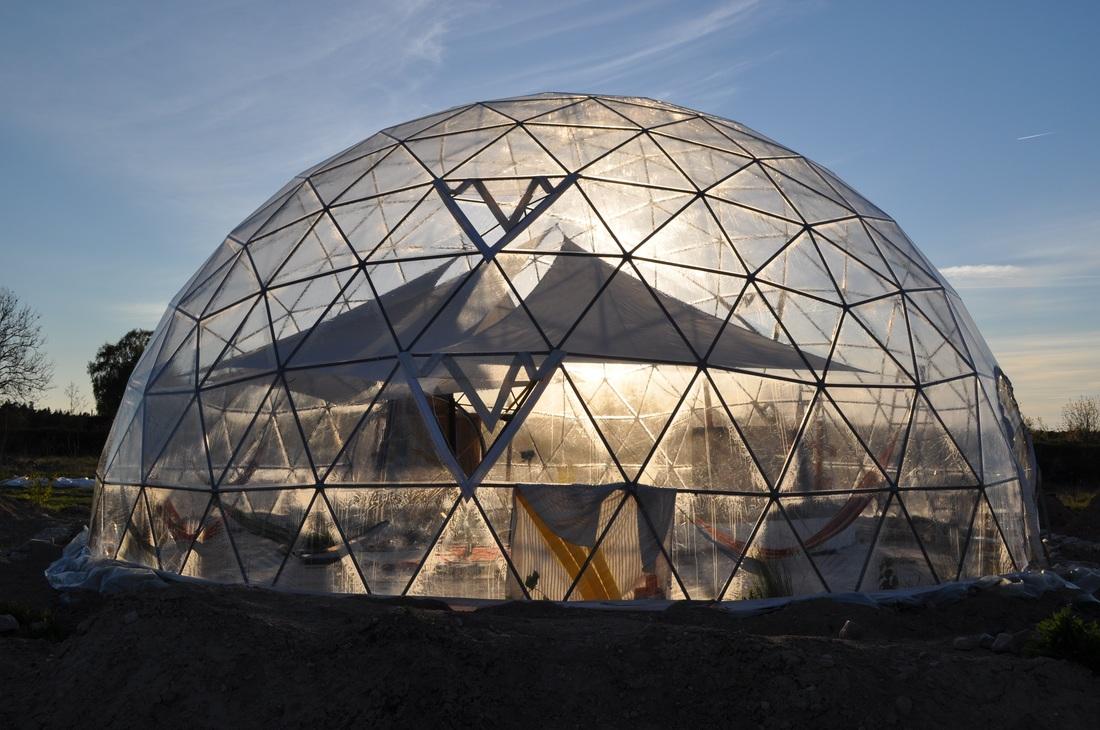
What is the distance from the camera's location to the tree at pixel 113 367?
2077 inches

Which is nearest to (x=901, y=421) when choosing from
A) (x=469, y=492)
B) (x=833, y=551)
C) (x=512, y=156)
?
(x=833, y=551)

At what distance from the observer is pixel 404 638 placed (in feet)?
23.7

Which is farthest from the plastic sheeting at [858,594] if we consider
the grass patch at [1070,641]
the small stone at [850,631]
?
the grass patch at [1070,641]

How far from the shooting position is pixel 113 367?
54281 millimetres

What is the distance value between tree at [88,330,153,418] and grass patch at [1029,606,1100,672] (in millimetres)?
52142

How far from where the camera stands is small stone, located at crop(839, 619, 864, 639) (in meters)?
8.89

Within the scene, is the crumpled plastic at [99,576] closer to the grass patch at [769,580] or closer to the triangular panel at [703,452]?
the triangular panel at [703,452]

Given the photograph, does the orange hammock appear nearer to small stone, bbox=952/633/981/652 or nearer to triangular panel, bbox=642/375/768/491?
triangular panel, bbox=642/375/768/491

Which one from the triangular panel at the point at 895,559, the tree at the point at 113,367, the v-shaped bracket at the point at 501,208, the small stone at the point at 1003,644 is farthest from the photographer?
the tree at the point at 113,367

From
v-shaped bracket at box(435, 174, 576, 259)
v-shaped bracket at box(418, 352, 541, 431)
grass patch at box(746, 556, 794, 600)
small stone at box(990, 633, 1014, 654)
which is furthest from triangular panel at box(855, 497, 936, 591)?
v-shaped bracket at box(435, 174, 576, 259)

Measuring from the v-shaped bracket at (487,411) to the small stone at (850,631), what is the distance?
13.4 ft

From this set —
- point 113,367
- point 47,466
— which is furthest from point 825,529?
point 113,367

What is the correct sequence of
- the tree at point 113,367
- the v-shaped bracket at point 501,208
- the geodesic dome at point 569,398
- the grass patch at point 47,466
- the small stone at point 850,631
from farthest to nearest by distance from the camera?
the tree at point 113,367
the grass patch at point 47,466
the v-shaped bracket at point 501,208
the geodesic dome at point 569,398
the small stone at point 850,631

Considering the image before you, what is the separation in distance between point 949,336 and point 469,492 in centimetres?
744
